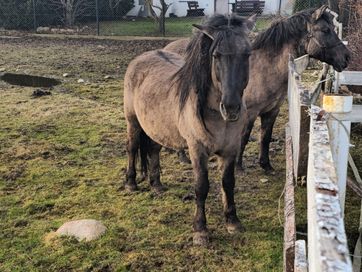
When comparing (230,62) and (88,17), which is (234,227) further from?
(88,17)

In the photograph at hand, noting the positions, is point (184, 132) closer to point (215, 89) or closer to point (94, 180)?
point (215, 89)

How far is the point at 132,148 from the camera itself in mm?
4707

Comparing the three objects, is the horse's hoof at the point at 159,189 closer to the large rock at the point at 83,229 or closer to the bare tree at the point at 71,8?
the large rock at the point at 83,229

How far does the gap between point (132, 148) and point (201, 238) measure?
1415 mm

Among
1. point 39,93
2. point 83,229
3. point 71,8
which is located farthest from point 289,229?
point 71,8

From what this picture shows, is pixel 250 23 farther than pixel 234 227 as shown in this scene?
No

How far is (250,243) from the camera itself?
145 inches

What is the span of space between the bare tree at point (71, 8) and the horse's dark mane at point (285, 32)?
14684 millimetres

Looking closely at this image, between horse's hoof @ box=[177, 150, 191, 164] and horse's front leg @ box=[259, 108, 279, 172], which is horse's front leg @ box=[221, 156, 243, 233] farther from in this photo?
horse's hoof @ box=[177, 150, 191, 164]

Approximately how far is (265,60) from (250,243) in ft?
6.79

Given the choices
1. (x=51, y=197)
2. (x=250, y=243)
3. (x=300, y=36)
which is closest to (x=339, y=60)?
(x=300, y=36)

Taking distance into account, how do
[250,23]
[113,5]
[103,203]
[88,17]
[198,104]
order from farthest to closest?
[113,5] → [88,17] → [103,203] → [198,104] → [250,23]

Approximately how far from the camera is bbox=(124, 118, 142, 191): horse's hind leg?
15.3 ft

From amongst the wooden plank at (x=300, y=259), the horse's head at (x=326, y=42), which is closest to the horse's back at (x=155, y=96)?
the horse's head at (x=326, y=42)
